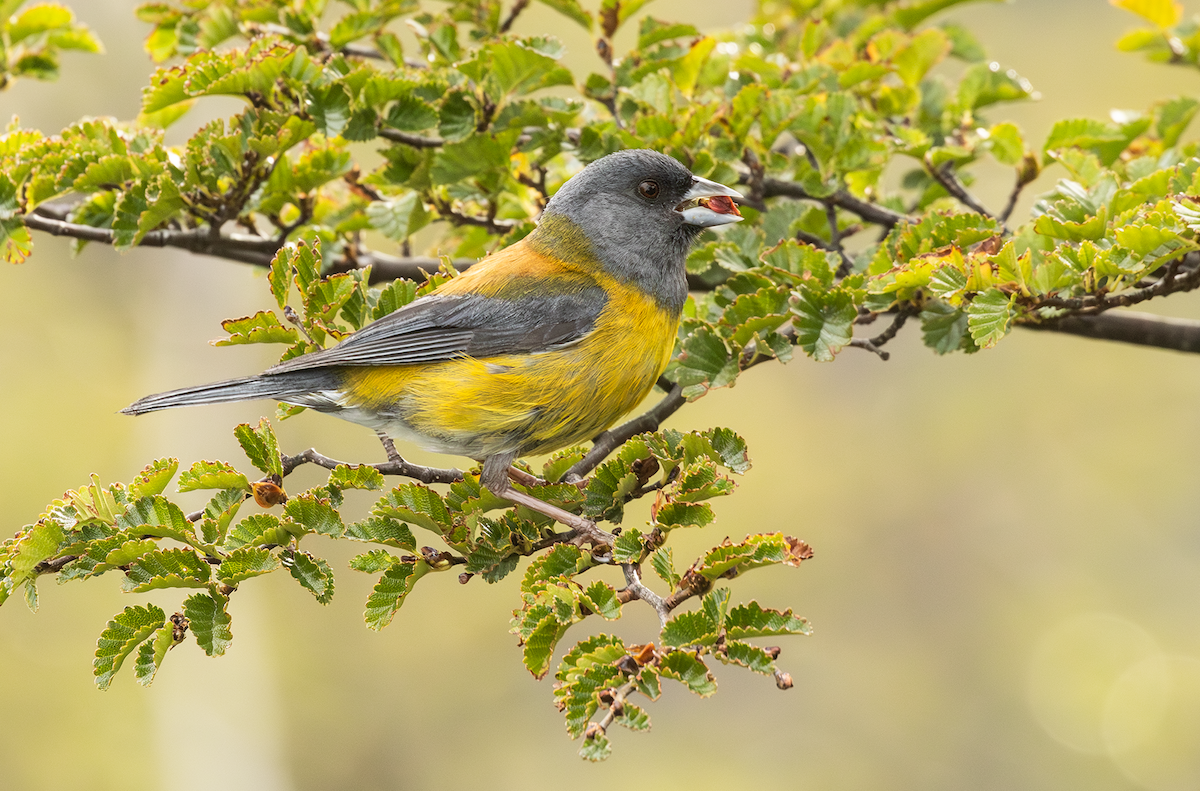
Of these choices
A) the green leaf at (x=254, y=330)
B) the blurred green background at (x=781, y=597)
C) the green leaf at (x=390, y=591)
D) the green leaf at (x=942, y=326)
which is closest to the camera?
the green leaf at (x=390, y=591)

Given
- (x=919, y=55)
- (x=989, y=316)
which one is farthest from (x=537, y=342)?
(x=919, y=55)

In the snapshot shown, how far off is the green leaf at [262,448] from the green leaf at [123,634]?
1.40 ft

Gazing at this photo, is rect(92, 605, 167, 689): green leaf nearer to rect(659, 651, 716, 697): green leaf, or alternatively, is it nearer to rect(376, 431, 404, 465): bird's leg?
rect(376, 431, 404, 465): bird's leg

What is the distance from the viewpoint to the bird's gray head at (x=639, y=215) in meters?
3.39

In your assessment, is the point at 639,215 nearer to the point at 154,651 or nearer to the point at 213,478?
the point at 213,478

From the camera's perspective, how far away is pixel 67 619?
42.5ft

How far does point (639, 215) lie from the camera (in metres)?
3.47

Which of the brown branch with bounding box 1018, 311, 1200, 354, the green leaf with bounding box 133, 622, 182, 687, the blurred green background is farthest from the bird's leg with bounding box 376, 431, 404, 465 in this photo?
the blurred green background

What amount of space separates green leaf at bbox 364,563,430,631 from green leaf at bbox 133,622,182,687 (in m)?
0.43

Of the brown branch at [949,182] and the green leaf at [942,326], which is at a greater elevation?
the brown branch at [949,182]

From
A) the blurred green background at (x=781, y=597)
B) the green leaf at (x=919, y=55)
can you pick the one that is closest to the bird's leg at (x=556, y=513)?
the green leaf at (x=919, y=55)

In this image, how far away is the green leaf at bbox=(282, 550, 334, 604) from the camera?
2.33 m

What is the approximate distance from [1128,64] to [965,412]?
6.32 m

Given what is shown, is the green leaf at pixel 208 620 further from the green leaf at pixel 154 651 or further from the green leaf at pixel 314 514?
the green leaf at pixel 314 514
